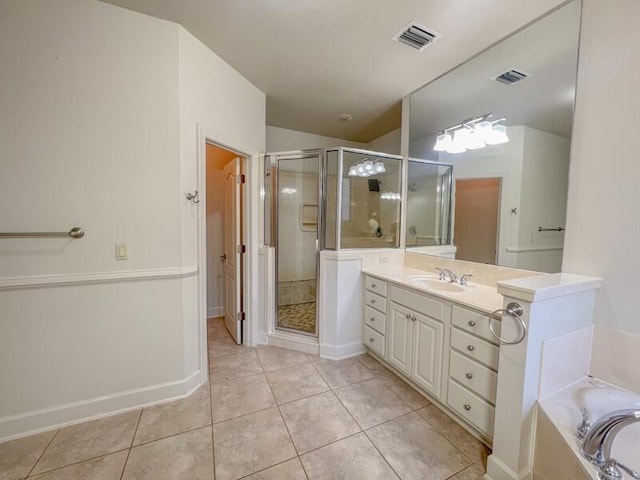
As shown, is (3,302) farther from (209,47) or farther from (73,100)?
(209,47)

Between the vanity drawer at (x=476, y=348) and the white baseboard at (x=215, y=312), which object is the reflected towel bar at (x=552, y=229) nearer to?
the vanity drawer at (x=476, y=348)

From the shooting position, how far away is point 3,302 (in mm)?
1528

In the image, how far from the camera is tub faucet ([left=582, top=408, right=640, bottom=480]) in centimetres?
92

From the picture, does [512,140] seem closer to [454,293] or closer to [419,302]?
[454,293]

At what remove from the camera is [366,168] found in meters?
2.93

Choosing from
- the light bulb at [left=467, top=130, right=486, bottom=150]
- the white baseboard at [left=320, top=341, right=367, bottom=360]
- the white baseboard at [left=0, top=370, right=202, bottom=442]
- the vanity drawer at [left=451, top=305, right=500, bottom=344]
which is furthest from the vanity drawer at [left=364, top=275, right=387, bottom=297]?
the white baseboard at [left=0, top=370, right=202, bottom=442]

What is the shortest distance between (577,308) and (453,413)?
1.01m

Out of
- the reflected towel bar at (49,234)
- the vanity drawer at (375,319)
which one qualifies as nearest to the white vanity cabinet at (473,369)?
the vanity drawer at (375,319)

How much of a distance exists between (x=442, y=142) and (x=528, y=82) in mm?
708

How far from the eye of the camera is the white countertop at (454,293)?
157 cm

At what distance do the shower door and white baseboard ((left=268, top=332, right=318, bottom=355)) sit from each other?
0.23 ft

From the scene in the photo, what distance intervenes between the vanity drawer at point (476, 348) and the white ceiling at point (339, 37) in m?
1.97

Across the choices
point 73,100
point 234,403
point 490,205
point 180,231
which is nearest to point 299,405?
point 234,403

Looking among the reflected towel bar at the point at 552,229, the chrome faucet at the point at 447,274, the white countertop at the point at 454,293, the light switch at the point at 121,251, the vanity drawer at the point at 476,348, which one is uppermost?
the reflected towel bar at the point at 552,229
